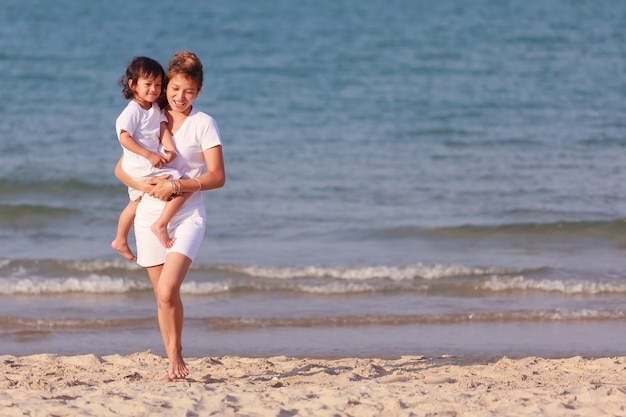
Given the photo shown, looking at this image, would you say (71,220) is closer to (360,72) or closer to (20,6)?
(360,72)

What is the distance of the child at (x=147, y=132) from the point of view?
4.91m

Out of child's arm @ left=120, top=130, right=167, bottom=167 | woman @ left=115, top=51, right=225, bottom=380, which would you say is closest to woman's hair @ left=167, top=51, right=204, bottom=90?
woman @ left=115, top=51, right=225, bottom=380

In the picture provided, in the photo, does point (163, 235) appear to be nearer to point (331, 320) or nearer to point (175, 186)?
point (175, 186)

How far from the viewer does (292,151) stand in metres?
14.4

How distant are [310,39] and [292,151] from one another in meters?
14.2

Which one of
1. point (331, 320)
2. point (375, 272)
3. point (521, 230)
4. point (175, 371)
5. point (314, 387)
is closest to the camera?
point (314, 387)

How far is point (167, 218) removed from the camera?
16.4 ft

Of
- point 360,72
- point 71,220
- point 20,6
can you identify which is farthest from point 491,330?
point 20,6

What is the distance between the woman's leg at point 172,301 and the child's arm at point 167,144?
52cm

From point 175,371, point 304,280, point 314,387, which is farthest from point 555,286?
point 175,371

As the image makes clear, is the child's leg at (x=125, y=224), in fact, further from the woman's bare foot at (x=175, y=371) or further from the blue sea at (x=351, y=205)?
the blue sea at (x=351, y=205)

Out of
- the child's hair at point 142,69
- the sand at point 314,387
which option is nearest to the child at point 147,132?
the child's hair at point 142,69

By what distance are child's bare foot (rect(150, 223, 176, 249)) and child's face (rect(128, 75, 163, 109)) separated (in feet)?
2.10

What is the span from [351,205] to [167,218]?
6.55 metres
